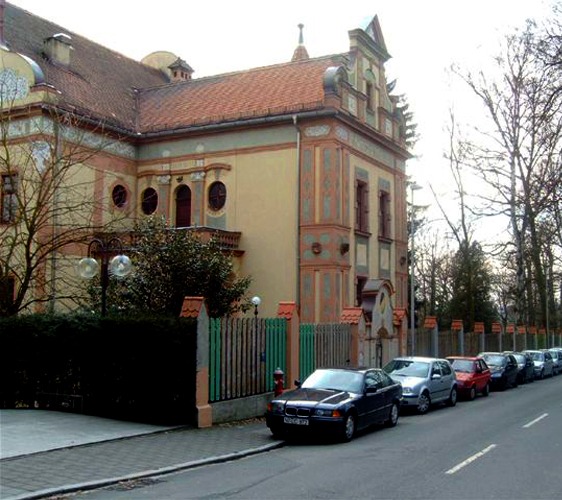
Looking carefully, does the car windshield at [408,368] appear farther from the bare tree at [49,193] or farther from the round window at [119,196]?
the round window at [119,196]

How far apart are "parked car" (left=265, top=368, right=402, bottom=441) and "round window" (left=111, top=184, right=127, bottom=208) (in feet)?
62.5

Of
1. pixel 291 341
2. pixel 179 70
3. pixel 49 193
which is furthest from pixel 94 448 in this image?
pixel 179 70

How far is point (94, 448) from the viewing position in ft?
43.0

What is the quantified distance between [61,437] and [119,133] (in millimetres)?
21693

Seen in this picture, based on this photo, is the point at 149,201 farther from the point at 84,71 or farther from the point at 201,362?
the point at 201,362

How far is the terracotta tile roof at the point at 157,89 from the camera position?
106 feet

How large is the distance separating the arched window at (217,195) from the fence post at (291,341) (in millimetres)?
12715

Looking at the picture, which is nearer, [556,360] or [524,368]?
[524,368]

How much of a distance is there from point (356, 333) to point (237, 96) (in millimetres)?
14397

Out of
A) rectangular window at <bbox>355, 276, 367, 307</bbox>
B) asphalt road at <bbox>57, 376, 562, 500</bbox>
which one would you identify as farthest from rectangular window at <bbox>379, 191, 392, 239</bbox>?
asphalt road at <bbox>57, 376, 562, 500</bbox>

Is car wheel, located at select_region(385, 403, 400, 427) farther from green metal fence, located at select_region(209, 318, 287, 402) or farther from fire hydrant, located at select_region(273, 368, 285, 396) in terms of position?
green metal fence, located at select_region(209, 318, 287, 402)

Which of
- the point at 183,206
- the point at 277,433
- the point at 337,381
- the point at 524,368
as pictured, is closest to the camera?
the point at 277,433

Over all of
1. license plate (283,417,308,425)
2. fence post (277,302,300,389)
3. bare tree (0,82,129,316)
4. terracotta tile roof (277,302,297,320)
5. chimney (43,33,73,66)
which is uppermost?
chimney (43,33,73,66)

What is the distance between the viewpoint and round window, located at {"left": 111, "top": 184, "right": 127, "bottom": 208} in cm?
3359
